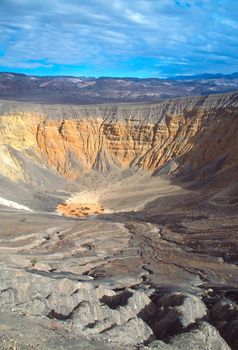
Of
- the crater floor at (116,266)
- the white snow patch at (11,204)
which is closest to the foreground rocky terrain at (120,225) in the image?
the crater floor at (116,266)

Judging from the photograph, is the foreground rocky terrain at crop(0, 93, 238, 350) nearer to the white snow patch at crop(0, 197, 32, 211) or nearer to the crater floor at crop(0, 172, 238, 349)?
the crater floor at crop(0, 172, 238, 349)

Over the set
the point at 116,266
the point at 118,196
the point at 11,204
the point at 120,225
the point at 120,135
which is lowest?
the point at 11,204

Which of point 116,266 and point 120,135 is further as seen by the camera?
point 120,135

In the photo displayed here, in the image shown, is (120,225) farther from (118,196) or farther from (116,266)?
(118,196)

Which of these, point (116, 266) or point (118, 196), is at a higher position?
point (116, 266)

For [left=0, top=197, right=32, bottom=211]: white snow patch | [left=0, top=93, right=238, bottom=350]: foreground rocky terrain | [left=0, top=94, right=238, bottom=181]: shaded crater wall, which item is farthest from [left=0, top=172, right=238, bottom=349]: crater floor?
[left=0, top=94, right=238, bottom=181]: shaded crater wall

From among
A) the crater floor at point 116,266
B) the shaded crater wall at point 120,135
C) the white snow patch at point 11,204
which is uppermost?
the shaded crater wall at point 120,135

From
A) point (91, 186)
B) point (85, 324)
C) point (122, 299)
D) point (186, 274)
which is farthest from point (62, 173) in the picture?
point (85, 324)

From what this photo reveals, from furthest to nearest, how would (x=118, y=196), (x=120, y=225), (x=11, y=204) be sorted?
(x=118, y=196), (x=11, y=204), (x=120, y=225)

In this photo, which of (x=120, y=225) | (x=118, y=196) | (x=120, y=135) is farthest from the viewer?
(x=120, y=135)

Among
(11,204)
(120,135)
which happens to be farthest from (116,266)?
(120,135)

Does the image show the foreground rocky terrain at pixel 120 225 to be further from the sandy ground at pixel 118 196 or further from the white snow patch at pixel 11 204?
the white snow patch at pixel 11 204
